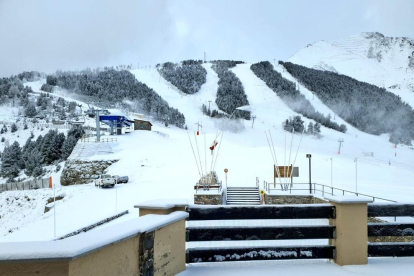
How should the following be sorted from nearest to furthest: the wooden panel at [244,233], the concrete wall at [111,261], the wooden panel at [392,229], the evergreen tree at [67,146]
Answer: the concrete wall at [111,261] → the wooden panel at [244,233] → the wooden panel at [392,229] → the evergreen tree at [67,146]

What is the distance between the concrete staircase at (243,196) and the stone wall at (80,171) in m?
17.6

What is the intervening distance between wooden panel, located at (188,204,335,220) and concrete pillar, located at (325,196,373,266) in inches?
10.5

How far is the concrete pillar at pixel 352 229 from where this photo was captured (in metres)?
4.53

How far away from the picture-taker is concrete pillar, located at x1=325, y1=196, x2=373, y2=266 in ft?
14.9

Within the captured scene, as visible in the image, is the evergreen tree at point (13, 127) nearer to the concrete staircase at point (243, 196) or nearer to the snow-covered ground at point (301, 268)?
the concrete staircase at point (243, 196)

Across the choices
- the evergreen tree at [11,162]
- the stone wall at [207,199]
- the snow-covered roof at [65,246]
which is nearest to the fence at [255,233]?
the snow-covered roof at [65,246]

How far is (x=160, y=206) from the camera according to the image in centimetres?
409

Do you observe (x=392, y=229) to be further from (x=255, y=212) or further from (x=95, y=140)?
(x=95, y=140)

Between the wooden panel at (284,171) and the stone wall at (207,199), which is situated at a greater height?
the wooden panel at (284,171)

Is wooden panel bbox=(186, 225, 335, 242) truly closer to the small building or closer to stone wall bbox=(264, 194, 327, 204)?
stone wall bbox=(264, 194, 327, 204)

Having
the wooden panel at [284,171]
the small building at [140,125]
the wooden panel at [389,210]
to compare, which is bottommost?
the wooden panel at [284,171]

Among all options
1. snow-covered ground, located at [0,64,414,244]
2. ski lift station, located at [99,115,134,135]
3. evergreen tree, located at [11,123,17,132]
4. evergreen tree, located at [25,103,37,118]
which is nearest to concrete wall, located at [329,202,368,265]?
snow-covered ground, located at [0,64,414,244]

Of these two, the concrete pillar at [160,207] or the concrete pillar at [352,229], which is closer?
the concrete pillar at [160,207]

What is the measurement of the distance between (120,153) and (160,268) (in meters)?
37.1
